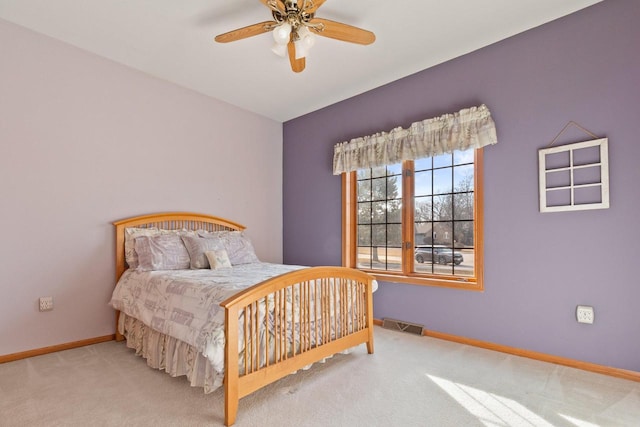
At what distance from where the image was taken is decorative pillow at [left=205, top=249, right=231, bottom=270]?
10.2 feet

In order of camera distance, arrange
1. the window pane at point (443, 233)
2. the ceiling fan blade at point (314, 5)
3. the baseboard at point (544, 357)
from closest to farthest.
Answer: the ceiling fan blade at point (314, 5) < the baseboard at point (544, 357) < the window pane at point (443, 233)

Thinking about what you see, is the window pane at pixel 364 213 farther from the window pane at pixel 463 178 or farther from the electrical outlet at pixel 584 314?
the electrical outlet at pixel 584 314

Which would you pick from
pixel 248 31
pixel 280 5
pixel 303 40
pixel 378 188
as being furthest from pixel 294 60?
pixel 378 188

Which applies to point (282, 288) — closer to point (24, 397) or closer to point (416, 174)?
point (24, 397)

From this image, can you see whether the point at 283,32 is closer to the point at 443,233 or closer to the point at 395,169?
the point at 395,169

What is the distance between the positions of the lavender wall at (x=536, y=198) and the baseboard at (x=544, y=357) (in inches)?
1.6

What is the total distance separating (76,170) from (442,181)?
3.39 m

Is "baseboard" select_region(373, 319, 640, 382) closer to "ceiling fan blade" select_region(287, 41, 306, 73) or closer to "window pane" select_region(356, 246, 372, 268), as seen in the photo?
"window pane" select_region(356, 246, 372, 268)

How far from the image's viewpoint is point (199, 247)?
10.5 feet

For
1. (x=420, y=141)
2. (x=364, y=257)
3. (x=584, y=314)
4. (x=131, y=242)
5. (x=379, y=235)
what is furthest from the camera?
(x=364, y=257)

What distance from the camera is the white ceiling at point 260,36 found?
8.03ft

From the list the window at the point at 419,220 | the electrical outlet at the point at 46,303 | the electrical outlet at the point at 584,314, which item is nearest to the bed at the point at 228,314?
the electrical outlet at the point at 46,303

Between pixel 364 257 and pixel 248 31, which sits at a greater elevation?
pixel 248 31

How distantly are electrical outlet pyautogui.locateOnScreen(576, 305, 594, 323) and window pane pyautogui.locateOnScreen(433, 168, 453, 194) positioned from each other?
1.38 metres
